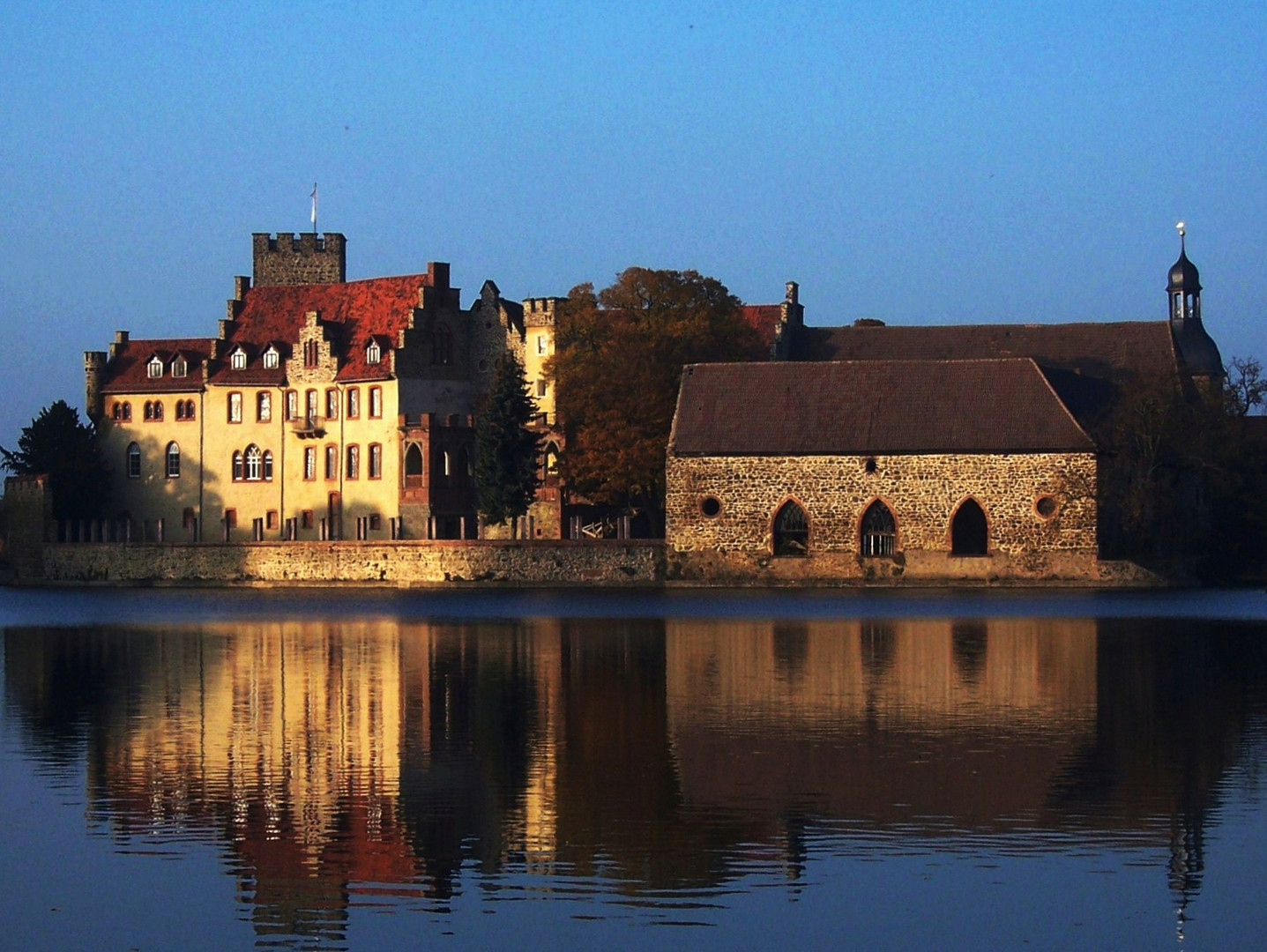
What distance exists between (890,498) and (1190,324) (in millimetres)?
22878

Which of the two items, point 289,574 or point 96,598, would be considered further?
point 289,574

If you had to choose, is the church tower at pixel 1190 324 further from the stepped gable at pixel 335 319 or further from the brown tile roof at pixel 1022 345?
the stepped gable at pixel 335 319

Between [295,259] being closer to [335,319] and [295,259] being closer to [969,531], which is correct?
[335,319]

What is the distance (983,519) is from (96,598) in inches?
1008

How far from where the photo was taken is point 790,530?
63.1 metres

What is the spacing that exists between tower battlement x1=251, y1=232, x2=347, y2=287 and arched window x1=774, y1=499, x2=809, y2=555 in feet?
107

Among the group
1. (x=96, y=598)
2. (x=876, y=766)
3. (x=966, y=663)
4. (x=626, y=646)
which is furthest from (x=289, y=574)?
(x=876, y=766)

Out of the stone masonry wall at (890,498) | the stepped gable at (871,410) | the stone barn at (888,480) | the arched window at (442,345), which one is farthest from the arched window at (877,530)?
the arched window at (442,345)

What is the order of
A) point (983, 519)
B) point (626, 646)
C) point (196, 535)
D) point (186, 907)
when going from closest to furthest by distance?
1. point (186, 907)
2. point (626, 646)
3. point (983, 519)
4. point (196, 535)

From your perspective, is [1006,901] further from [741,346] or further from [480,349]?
[480,349]

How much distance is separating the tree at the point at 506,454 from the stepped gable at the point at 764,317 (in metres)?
11.6

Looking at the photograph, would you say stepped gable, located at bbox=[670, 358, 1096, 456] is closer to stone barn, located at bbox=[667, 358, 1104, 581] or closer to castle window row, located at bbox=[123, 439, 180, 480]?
stone barn, located at bbox=[667, 358, 1104, 581]

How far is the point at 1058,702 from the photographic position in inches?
1028

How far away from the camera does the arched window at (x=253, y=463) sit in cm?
8138
